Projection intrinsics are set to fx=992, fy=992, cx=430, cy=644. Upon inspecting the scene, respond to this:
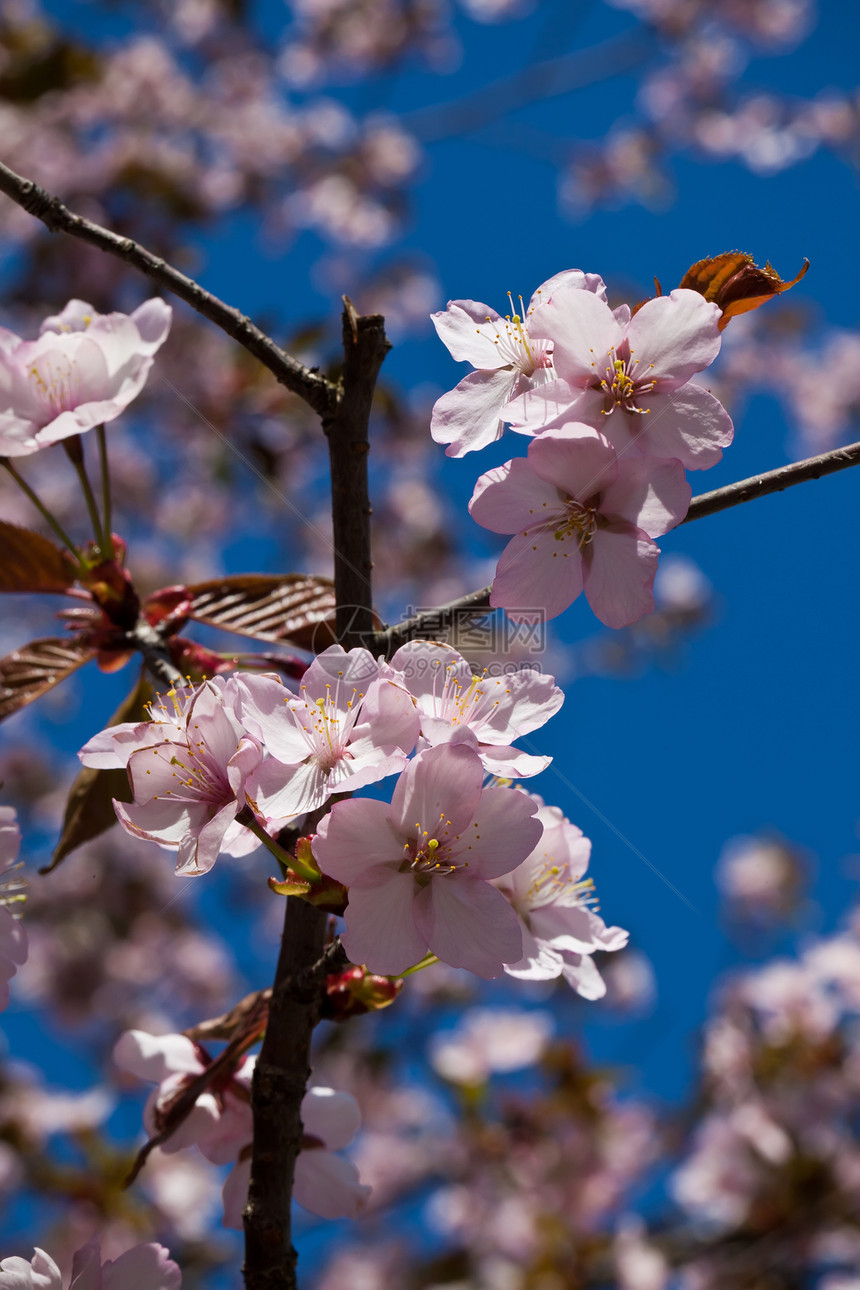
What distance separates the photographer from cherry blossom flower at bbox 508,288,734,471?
81 centimetres

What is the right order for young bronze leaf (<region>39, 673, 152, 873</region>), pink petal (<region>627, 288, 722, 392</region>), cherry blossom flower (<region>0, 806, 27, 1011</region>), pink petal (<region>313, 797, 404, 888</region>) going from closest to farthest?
pink petal (<region>313, 797, 404, 888</region>) < pink petal (<region>627, 288, 722, 392</region>) < cherry blossom flower (<region>0, 806, 27, 1011</region>) < young bronze leaf (<region>39, 673, 152, 873</region>)

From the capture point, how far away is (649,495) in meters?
0.82

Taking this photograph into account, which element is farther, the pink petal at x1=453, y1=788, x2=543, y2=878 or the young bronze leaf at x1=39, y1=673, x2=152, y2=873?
the young bronze leaf at x1=39, y1=673, x2=152, y2=873

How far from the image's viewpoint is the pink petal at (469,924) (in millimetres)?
744

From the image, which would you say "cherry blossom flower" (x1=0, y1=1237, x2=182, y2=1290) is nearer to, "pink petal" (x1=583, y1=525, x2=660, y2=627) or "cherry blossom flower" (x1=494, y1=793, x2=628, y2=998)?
"cherry blossom flower" (x1=494, y1=793, x2=628, y2=998)

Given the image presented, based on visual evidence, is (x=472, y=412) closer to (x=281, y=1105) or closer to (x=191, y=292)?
(x=191, y=292)

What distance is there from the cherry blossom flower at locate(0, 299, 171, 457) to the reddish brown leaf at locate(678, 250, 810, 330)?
58cm

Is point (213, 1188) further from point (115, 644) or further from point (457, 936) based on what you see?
point (457, 936)

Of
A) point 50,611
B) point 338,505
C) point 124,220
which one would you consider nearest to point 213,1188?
point 50,611

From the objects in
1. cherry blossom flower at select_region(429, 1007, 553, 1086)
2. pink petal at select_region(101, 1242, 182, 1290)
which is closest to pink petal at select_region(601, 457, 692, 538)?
pink petal at select_region(101, 1242, 182, 1290)

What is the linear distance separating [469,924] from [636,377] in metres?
0.47

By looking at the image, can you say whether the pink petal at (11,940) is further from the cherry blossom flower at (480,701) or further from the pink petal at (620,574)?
the pink petal at (620,574)

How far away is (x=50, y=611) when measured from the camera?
5414 millimetres

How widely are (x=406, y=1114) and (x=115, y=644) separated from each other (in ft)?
15.6
